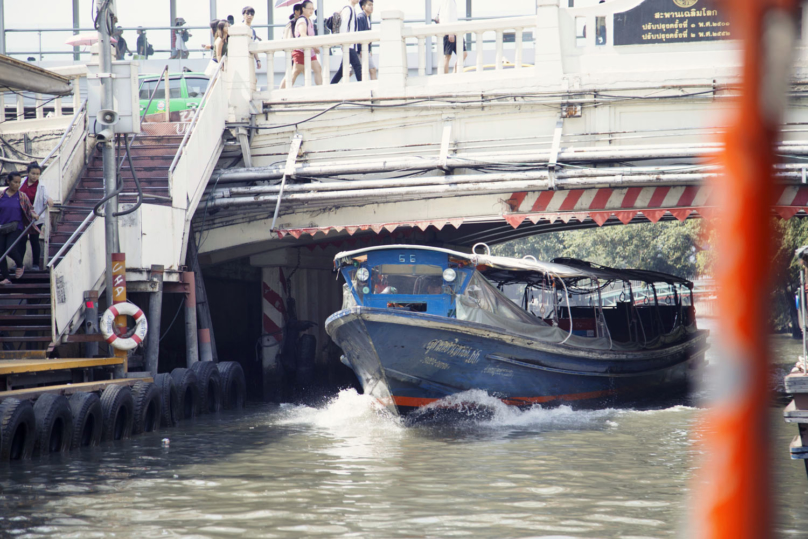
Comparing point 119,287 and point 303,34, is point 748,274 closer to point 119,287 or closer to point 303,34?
point 119,287

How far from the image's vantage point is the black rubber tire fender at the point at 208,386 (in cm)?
1339

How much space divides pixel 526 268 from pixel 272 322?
7596 mm

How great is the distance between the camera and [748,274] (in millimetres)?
902

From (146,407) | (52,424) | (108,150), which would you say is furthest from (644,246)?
(52,424)

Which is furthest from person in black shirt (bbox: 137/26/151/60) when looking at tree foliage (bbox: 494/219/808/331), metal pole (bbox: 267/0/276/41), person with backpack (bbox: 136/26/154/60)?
tree foliage (bbox: 494/219/808/331)

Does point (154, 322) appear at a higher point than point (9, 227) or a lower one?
lower

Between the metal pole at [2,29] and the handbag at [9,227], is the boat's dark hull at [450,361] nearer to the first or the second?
the handbag at [9,227]

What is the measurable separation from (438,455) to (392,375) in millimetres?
2405

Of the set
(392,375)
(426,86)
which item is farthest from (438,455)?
(426,86)

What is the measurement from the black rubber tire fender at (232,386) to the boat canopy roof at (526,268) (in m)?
2.84

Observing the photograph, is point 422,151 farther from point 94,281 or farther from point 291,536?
point 291,536

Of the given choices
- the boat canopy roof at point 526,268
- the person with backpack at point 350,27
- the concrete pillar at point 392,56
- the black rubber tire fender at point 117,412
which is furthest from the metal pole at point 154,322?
the person with backpack at point 350,27

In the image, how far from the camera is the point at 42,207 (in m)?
13.0

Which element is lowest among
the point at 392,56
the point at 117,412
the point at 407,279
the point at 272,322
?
the point at 117,412
